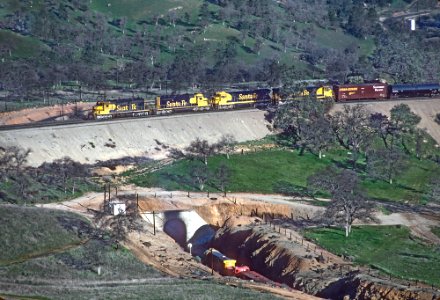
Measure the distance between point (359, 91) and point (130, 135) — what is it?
39.0 m

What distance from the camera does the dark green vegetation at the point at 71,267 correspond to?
65.4m

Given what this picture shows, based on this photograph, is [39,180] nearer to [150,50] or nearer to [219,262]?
[219,262]

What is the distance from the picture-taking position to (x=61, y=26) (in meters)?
182

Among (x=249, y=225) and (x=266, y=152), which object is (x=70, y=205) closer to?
(x=249, y=225)

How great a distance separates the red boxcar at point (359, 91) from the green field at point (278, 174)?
676 inches

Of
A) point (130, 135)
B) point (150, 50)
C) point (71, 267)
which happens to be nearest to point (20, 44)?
point (150, 50)

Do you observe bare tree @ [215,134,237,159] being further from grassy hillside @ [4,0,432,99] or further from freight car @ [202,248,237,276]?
freight car @ [202,248,237,276]

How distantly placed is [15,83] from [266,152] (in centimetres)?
4257

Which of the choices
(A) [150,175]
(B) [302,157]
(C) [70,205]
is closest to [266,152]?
(B) [302,157]

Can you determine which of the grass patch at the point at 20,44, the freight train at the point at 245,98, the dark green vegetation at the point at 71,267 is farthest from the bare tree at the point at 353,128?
the grass patch at the point at 20,44

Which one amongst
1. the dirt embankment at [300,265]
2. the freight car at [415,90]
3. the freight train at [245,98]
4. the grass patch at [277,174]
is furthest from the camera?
the freight car at [415,90]

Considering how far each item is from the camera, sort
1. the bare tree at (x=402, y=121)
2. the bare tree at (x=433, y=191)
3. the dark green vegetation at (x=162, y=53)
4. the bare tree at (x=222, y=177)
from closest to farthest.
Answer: the bare tree at (x=222, y=177) → the bare tree at (x=433, y=191) → the bare tree at (x=402, y=121) → the dark green vegetation at (x=162, y=53)

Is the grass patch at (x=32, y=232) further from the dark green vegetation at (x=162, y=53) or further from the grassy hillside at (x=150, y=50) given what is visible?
the grassy hillside at (x=150, y=50)

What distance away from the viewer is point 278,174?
11100 centimetres
